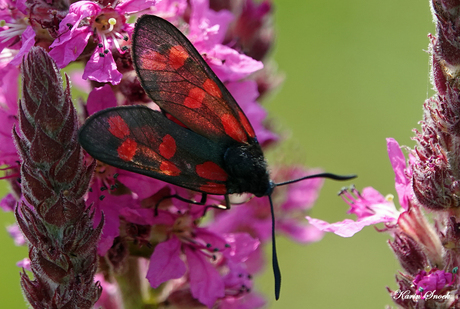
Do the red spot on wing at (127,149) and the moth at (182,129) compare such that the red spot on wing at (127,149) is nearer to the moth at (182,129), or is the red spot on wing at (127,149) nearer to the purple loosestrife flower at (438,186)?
the moth at (182,129)

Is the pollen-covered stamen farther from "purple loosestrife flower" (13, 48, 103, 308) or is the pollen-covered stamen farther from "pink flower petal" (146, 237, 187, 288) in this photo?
"pink flower petal" (146, 237, 187, 288)

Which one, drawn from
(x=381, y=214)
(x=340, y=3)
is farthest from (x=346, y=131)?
(x=381, y=214)

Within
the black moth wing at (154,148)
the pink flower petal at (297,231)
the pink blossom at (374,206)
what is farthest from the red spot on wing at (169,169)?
the pink flower petal at (297,231)

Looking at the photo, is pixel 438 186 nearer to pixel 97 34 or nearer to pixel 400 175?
pixel 400 175

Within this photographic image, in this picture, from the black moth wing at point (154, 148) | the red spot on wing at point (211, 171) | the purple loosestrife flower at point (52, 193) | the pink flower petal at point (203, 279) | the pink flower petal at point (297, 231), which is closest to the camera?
the purple loosestrife flower at point (52, 193)

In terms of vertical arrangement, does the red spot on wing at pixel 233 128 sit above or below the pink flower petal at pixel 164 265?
above

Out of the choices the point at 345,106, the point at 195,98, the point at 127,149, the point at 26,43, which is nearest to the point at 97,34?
the point at 26,43

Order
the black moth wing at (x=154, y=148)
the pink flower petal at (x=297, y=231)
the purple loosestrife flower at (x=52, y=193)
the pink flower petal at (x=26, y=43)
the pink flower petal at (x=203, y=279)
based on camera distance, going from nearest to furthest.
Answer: the purple loosestrife flower at (x=52, y=193)
the black moth wing at (x=154, y=148)
the pink flower petal at (x=26, y=43)
the pink flower petal at (x=203, y=279)
the pink flower petal at (x=297, y=231)
